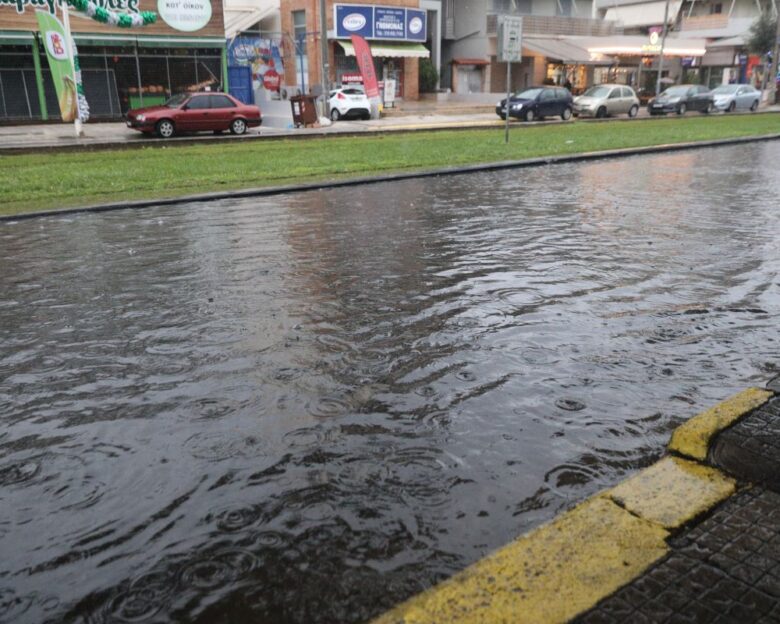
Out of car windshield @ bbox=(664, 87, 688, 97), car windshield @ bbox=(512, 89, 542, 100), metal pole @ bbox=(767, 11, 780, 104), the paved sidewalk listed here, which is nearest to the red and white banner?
car windshield @ bbox=(512, 89, 542, 100)

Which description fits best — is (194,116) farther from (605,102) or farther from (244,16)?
(605,102)

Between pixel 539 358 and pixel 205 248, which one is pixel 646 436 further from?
pixel 205 248

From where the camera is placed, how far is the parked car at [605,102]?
108ft

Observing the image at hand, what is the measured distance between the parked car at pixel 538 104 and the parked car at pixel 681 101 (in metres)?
7.09

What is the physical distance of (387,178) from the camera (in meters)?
13.0

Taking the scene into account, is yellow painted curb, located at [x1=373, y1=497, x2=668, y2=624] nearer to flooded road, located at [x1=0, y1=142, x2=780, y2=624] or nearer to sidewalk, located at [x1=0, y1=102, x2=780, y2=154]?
flooded road, located at [x1=0, y1=142, x2=780, y2=624]

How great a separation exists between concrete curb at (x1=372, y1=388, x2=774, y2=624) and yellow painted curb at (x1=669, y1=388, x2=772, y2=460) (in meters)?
0.02

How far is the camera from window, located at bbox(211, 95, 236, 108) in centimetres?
2380

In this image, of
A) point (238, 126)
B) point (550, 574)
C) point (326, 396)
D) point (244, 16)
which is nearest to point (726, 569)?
point (550, 574)

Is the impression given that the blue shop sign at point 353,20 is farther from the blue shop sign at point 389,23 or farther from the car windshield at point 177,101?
the car windshield at point 177,101

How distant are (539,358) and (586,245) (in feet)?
11.6

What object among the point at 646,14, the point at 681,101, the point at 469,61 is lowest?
the point at 681,101

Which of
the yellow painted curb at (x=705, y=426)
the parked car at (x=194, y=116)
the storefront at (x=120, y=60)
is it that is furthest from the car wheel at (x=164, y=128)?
the yellow painted curb at (x=705, y=426)

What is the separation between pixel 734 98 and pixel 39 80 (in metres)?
33.8
